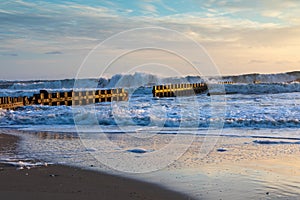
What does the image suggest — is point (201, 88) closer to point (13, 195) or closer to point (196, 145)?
point (196, 145)

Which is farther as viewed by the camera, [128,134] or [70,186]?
[128,134]

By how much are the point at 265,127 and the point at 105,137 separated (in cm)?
517

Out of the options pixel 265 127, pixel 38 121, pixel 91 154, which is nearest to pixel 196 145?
pixel 91 154

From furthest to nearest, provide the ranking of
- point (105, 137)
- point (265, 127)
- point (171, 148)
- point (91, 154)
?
point (265, 127) < point (105, 137) < point (171, 148) < point (91, 154)

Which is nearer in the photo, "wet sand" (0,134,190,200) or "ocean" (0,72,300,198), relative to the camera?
"wet sand" (0,134,190,200)

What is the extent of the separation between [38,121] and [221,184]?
11.5 meters

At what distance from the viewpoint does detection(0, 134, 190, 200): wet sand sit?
217 inches

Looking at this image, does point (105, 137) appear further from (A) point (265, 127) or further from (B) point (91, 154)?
(A) point (265, 127)

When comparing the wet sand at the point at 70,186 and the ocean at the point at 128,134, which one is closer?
the wet sand at the point at 70,186

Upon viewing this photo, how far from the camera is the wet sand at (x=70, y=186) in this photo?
5504 millimetres

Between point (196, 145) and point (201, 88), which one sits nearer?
point (196, 145)

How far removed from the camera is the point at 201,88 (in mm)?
47000

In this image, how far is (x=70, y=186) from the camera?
19.6ft

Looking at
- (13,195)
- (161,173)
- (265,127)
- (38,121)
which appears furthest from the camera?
(38,121)
